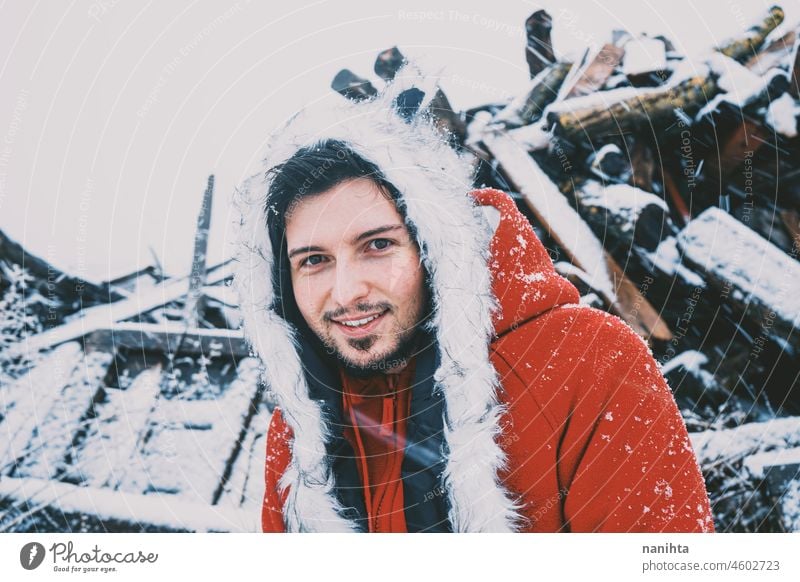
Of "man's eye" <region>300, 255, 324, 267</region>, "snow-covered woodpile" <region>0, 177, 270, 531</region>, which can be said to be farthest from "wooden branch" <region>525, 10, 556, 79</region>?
"snow-covered woodpile" <region>0, 177, 270, 531</region>

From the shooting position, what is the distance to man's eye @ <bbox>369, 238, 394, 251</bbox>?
0.78 m

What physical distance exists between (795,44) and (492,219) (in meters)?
0.47

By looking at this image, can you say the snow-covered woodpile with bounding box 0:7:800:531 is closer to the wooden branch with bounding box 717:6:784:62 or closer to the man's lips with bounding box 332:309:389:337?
the wooden branch with bounding box 717:6:784:62

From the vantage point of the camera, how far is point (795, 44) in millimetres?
864

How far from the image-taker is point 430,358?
810 mm

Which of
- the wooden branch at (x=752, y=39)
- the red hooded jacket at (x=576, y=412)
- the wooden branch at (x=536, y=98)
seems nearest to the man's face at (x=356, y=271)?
the red hooded jacket at (x=576, y=412)

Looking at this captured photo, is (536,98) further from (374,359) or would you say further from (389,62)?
(374,359)

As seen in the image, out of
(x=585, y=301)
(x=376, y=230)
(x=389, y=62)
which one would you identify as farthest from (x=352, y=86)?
(x=585, y=301)

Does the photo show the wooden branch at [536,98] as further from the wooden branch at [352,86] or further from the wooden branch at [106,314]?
the wooden branch at [106,314]

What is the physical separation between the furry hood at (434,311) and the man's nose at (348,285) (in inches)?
3.0

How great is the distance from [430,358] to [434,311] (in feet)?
0.20

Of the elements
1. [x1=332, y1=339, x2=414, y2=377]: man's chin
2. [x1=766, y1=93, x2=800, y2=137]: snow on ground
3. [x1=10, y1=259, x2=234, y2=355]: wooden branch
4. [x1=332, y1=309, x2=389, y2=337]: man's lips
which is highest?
[x1=10, y1=259, x2=234, y2=355]: wooden branch

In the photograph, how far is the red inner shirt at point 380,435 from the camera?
32.7 inches
